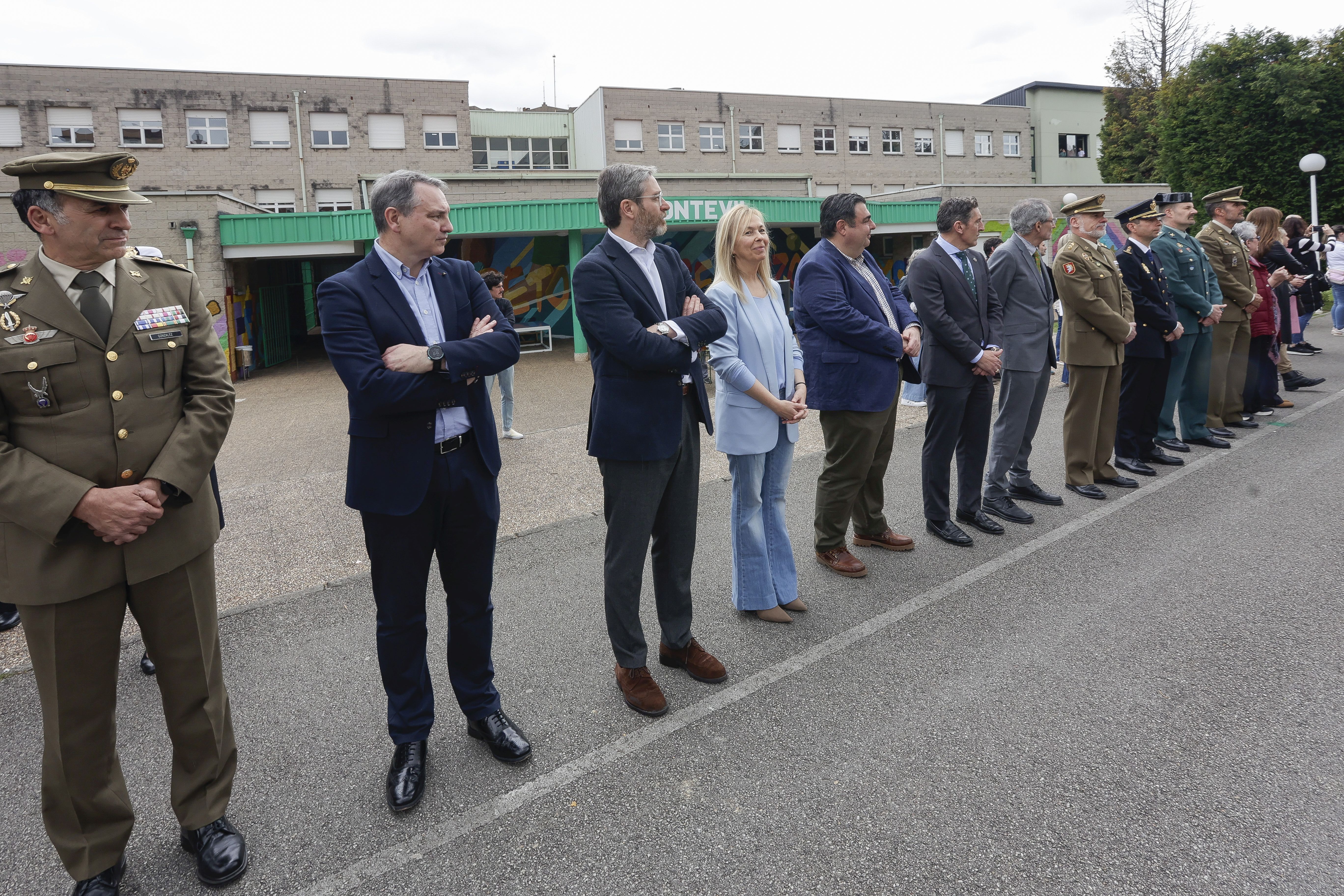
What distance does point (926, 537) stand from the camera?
562 centimetres

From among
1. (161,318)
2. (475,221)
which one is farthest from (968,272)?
(475,221)

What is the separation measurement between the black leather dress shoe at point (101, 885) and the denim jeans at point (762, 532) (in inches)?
111

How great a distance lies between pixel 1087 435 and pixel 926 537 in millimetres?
1968

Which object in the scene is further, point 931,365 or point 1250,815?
point 931,365

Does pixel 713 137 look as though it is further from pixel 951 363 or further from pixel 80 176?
pixel 80 176

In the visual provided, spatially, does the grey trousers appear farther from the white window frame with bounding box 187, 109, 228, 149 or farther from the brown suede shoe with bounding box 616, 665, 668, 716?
the white window frame with bounding box 187, 109, 228, 149

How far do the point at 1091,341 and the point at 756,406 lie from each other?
3.79 metres

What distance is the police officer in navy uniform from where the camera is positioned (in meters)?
7.06

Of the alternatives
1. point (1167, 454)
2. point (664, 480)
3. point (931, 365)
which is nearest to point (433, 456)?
point (664, 480)

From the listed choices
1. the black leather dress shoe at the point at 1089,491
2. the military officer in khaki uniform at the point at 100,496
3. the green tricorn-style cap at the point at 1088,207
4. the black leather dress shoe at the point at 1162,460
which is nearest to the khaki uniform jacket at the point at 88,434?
the military officer in khaki uniform at the point at 100,496

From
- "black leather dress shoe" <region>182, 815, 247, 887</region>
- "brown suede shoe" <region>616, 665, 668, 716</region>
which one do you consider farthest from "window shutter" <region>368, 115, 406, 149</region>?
"black leather dress shoe" <region>182, 815, 247, 887</region>

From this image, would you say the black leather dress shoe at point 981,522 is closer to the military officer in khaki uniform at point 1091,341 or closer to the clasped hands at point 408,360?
the military officer in khaki uniform at point 1091,341

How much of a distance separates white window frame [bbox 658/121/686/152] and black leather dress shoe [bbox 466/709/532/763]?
134ft

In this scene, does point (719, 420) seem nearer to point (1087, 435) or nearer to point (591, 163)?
point (1087, 435)
